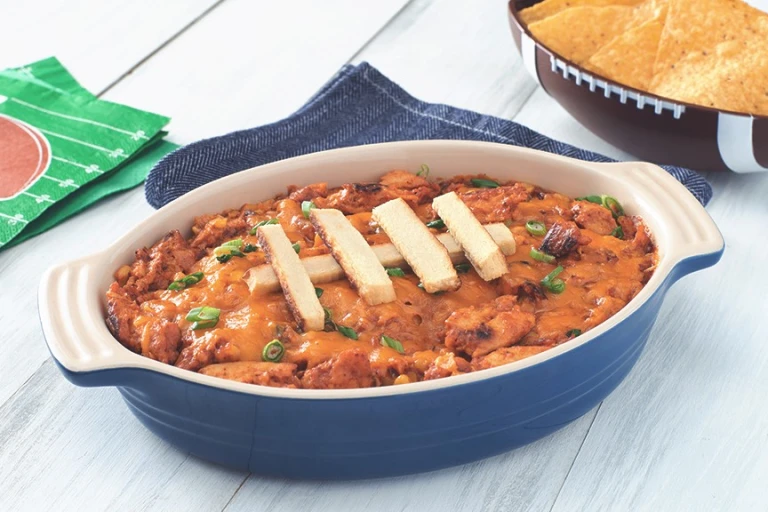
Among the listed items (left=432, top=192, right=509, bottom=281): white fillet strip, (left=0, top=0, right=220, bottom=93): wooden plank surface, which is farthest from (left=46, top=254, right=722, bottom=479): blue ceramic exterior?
(left=0, top=0, right=220, bottom=93): wooden plank surface

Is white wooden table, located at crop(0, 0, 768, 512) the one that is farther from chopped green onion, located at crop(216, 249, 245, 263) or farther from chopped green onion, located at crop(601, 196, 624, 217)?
chopped green onion, located at crop(216, 249, 245, 263)

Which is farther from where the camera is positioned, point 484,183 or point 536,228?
point 484,183

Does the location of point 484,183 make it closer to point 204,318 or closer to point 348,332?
point 348,332

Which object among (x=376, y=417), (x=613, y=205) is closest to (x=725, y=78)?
(x=613, y=205)

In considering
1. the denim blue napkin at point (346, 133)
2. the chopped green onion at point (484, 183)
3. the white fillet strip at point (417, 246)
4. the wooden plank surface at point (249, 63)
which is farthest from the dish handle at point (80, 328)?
the wooden plank surface at point (249, 63)

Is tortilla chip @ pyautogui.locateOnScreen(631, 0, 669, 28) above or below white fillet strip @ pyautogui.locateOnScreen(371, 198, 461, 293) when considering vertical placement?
below

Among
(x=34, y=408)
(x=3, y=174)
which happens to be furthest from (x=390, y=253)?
(x=3, y=174)

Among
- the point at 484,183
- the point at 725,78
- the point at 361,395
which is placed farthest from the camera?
the point at 725,78
